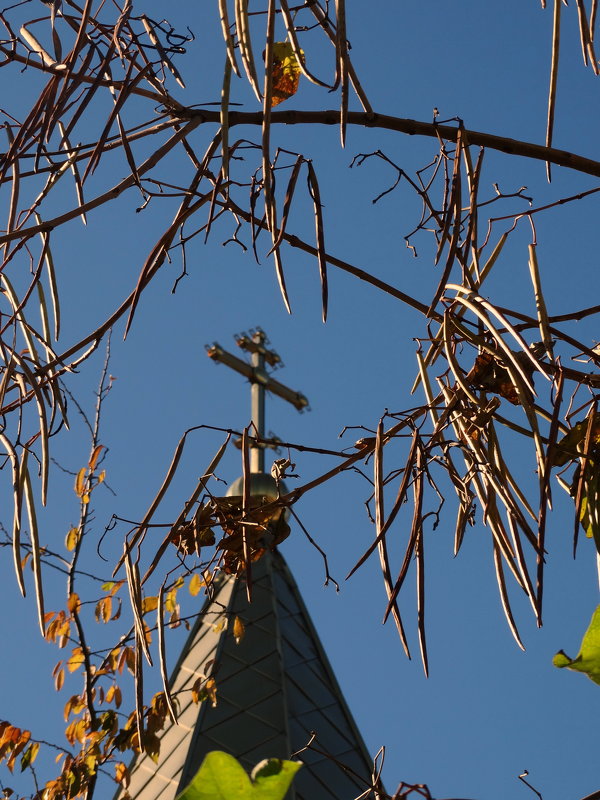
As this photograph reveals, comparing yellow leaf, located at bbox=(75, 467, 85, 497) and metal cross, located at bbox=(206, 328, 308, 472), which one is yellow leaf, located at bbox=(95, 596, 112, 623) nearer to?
yellow leaf, located at bbox=(75, 467, 85, 497)

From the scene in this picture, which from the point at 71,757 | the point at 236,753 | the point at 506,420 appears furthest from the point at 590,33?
the point at 236,753

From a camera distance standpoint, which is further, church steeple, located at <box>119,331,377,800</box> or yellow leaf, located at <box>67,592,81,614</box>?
church steeple, located at <box>119,331,377,800</box>

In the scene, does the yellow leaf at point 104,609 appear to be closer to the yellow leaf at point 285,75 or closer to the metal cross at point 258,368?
the yellow leaf at point 285,75

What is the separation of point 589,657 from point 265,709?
8.36m

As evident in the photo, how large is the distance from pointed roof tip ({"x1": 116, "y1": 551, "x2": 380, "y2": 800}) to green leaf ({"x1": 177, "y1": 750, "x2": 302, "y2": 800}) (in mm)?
7068

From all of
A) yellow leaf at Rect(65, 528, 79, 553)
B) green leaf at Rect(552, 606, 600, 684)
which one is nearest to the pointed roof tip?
yellow leaf at Rect(65, 528, 79, 553)

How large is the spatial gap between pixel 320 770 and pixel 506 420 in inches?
303

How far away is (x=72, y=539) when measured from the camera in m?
6.64

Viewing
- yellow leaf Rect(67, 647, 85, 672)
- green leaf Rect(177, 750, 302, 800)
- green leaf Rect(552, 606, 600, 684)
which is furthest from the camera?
yellow leaf Rect(67, 647, 85, 672)

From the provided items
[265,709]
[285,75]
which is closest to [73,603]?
[265,709]

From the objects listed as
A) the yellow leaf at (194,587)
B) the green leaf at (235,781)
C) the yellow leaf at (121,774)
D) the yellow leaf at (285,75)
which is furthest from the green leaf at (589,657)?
the yellow leaf at (121,774)

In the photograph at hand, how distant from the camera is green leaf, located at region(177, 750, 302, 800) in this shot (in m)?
1.06

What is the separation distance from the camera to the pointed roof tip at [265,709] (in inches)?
349

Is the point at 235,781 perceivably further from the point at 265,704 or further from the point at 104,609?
the point at 265,704
